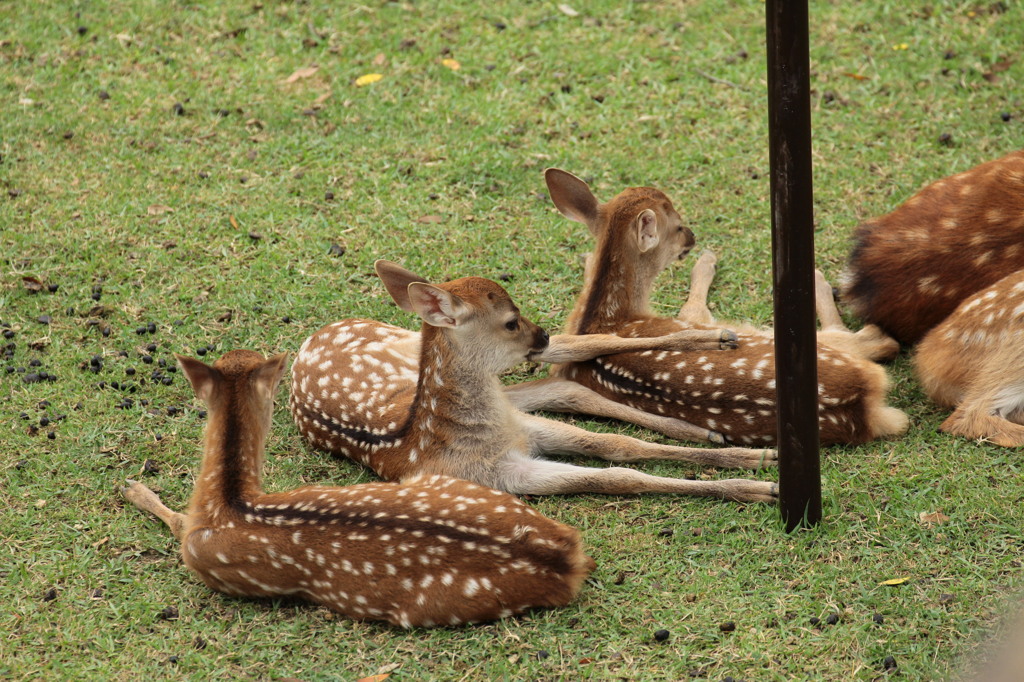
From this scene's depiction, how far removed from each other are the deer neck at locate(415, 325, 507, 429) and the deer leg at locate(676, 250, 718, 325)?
1.15m

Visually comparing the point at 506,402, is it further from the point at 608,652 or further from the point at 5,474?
the point at 5,474

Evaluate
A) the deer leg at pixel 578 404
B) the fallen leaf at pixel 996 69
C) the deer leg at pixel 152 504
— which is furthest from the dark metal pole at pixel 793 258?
the fallen leaf at pixel 996 69

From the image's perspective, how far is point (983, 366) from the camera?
5.09 m

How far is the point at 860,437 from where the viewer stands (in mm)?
4957

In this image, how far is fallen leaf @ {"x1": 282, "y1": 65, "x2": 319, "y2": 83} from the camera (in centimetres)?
807

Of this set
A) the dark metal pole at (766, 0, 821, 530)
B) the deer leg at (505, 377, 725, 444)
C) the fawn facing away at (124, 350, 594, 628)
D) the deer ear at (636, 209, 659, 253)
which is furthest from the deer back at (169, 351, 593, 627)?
the deer ear at (636, 209, 659, 253)

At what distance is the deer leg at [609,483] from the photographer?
4.70 meters

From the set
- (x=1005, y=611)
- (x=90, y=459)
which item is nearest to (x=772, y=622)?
(x=1005, y=611)

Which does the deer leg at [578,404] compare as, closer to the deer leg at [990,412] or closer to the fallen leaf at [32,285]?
the deer leg at [990,412]

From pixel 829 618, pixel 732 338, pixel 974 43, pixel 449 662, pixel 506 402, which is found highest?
pixel 974 43

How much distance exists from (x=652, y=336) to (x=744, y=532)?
1.19m

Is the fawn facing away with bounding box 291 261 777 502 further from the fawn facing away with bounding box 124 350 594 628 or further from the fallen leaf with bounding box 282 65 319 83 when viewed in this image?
the fallen leaf with bounding box 282 65 319 83

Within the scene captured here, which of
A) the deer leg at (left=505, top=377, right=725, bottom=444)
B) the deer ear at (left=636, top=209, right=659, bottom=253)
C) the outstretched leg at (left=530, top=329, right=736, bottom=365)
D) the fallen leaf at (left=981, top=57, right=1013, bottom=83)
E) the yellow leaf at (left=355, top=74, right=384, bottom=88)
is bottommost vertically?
the deer leg at (left=505, top=377, right=725, bottom=444)

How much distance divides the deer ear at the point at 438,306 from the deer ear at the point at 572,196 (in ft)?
3.66
